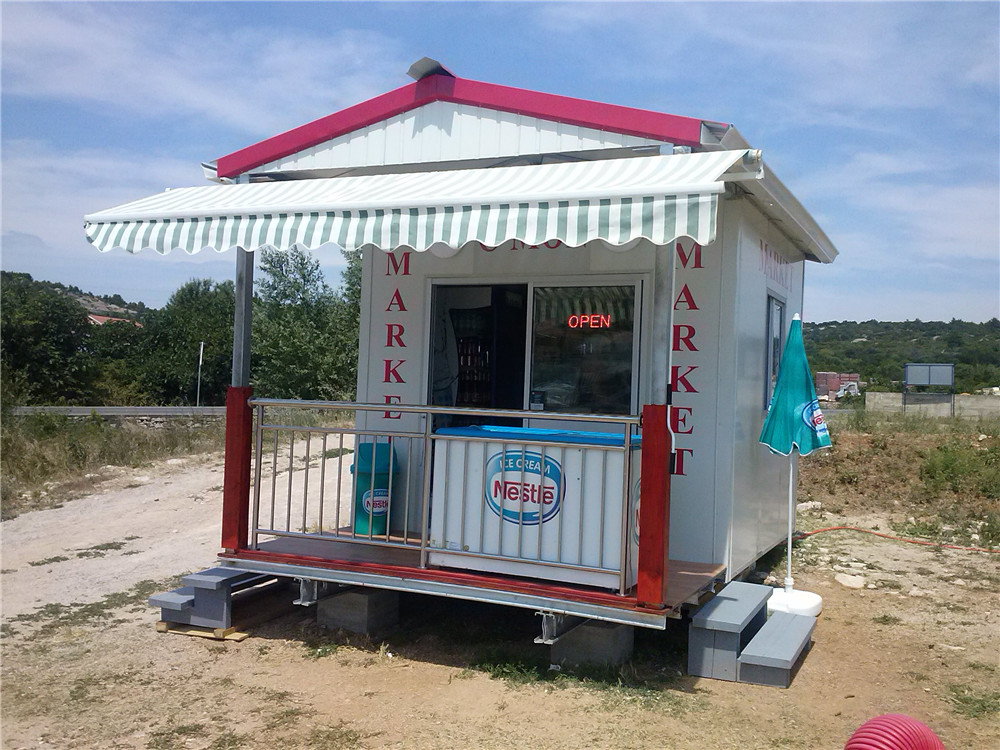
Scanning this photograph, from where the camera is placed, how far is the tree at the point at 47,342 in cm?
3516

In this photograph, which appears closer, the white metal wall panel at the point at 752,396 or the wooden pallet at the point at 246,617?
the wooden pallet at the point at 246,617

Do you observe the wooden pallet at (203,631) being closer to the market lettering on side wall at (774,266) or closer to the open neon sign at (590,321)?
the open neon sign at (590,321)

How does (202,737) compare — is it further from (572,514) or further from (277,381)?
(277,381)

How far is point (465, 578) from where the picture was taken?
548 cm

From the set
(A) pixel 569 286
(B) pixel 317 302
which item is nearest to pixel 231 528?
(A) pixel 569 286

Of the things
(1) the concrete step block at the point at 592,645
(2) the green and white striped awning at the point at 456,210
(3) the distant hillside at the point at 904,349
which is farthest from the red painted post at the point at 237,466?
(3) the distant hillside at the point at 904,349

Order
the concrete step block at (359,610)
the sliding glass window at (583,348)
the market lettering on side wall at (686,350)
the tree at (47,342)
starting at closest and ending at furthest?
1. the concrete step block at (359,610)
2. the market lettering on side wall at (686,350)
3. the sliding glass window at (583,348)
4. the tree at (47,342)

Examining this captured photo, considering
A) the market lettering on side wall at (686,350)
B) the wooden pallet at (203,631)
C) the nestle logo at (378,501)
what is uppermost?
the market lettering on side wall at (686,350)

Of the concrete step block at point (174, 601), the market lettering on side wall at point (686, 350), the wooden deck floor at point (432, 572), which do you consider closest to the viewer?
the wooden deck floor at point (432, 572)

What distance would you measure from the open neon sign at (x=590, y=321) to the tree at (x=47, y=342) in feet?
105

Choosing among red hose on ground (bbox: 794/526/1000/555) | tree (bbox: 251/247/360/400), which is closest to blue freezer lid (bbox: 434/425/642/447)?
red hose on ground (bbox: 794/526/1000/555)

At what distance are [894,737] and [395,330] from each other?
5.33 metres

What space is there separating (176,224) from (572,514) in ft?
11.0

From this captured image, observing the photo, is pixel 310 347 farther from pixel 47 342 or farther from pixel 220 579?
pixel 220 579
